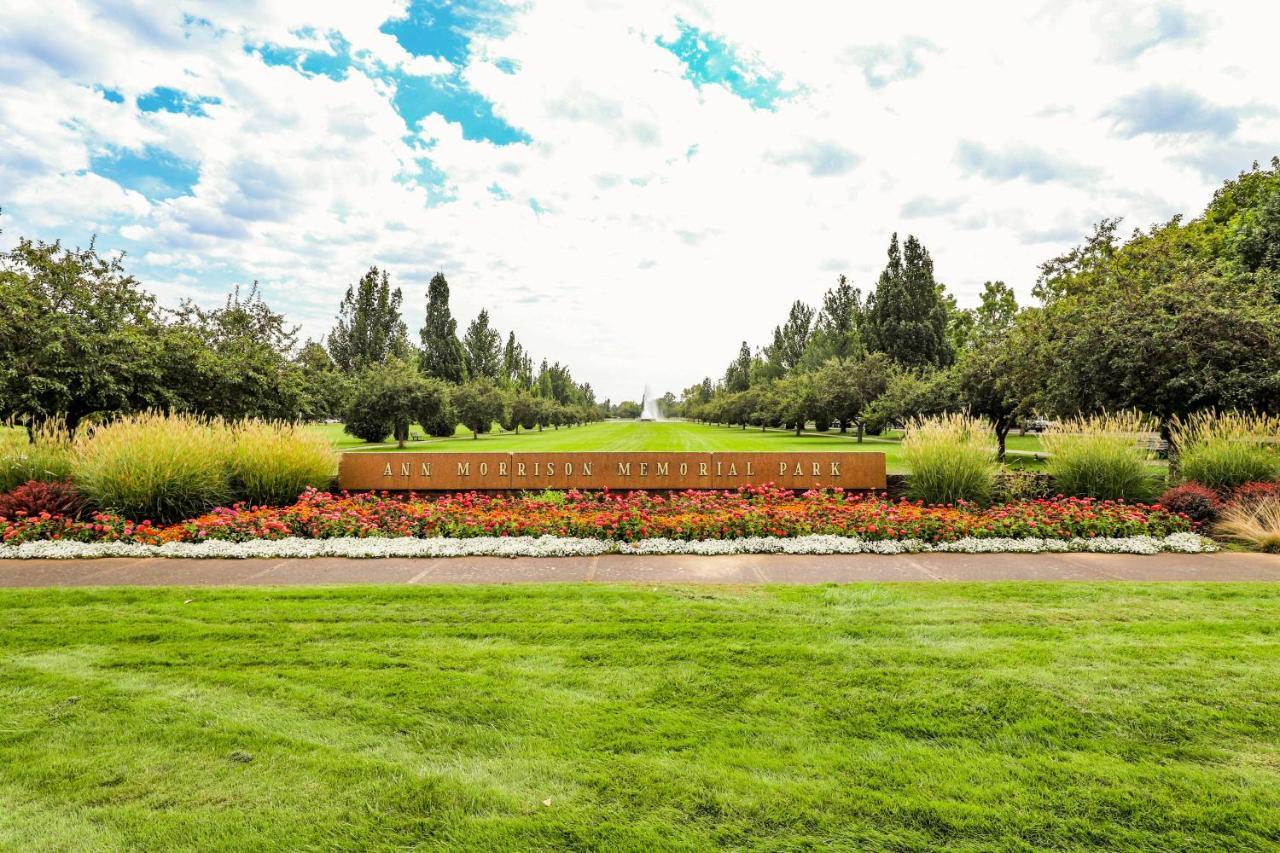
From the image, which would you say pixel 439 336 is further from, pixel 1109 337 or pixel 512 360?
pixel 1109 337

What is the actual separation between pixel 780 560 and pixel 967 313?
55.6m

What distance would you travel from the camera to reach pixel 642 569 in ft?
20.7

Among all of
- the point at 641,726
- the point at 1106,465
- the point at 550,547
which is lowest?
the point at 641,726

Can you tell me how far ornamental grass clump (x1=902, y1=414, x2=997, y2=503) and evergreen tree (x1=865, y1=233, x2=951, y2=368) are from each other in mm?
39121

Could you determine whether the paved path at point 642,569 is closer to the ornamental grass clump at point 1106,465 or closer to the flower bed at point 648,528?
the flower bed at point 648,528

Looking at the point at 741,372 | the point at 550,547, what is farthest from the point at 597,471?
the point at 741,372

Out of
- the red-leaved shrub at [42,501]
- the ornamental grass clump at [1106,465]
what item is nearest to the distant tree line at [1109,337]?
the ornamental grass clump at [1106,465]

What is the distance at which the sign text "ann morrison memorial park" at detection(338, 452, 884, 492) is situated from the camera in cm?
1026

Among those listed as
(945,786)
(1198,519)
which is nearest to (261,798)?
(945,786)

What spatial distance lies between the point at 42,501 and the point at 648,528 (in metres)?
7.62

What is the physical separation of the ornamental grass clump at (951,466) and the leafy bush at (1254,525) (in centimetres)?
255

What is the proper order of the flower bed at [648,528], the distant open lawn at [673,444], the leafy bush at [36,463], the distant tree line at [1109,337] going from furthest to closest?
the distant open lawn at [673,444] → the distant tree line at [1109,337] → the leafy bush at [36,463] → the flower bed at [648,528]

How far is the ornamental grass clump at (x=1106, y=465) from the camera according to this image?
9305 mm

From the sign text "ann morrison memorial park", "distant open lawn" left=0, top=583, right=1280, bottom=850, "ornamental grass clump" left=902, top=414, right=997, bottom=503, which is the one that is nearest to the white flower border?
"ornamental grass clump" left=902, top=414, right=997, bottom=503
